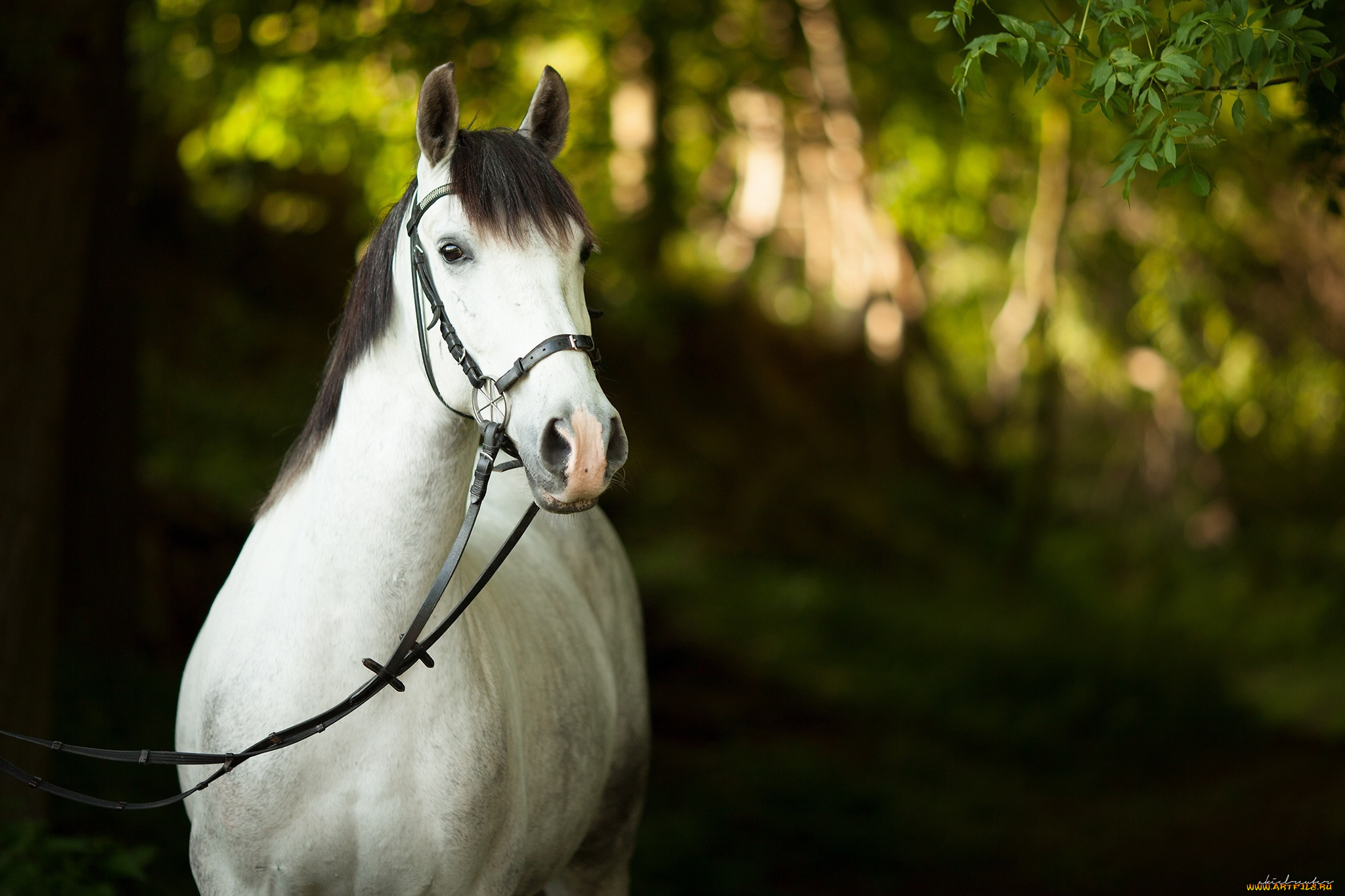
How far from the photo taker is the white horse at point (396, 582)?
2117 mm

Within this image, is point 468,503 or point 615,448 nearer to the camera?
point 615,448

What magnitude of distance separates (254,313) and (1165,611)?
811cm

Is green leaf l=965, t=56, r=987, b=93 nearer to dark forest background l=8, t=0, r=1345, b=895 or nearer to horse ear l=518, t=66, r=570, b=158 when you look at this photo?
horse ear l=518, t=66, r=570, b=158

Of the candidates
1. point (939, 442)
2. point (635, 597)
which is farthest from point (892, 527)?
point (635, 597)

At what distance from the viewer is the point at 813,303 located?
14.3 metres

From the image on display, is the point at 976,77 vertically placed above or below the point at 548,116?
above

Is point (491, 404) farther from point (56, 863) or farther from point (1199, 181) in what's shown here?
point (56, 863)

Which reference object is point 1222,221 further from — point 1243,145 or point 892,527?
point 892,527

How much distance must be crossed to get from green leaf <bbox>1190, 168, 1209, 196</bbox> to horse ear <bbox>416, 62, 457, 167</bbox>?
1.59m

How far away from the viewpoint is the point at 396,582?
228cm

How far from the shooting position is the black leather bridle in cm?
205

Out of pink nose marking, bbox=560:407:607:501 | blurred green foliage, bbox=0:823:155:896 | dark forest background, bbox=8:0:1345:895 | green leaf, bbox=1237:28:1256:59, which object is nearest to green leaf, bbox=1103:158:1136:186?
green leaf, bbox=1237:28:1256:59

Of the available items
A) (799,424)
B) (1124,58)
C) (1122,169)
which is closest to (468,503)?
(1122,169)

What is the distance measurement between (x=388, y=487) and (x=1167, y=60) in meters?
1.88
